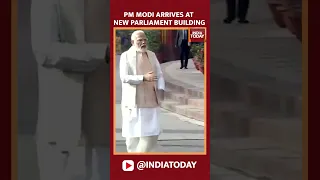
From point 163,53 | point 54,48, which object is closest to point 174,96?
point 163,53

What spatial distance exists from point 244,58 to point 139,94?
3.47ft

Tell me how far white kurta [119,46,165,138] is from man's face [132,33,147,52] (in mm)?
77

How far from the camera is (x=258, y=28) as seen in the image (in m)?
6.28

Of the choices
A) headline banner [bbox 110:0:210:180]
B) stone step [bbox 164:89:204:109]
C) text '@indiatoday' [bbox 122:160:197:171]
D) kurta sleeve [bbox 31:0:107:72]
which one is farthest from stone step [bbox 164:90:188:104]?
kurta sleeve [bbox 31:0:107:72]

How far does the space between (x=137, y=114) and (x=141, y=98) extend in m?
0.16

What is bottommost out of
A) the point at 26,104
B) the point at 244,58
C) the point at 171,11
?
the point at 26,104

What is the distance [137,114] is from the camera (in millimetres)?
6305

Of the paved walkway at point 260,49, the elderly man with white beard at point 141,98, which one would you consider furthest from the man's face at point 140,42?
the paved walkway at point 260,49

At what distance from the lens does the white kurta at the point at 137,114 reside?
6.28 meters

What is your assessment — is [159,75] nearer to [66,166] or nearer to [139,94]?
[139,94]

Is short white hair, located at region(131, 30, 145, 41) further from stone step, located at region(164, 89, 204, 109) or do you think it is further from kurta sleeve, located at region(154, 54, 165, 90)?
stone step, located at region(164, 89, 204, 109)

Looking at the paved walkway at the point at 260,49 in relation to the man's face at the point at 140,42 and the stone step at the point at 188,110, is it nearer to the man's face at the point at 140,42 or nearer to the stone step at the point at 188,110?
the stone step at the point at 188,110

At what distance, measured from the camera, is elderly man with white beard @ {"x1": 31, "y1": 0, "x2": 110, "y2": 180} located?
6.25 metres

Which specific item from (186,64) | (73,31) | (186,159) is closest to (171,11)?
(186,64)
